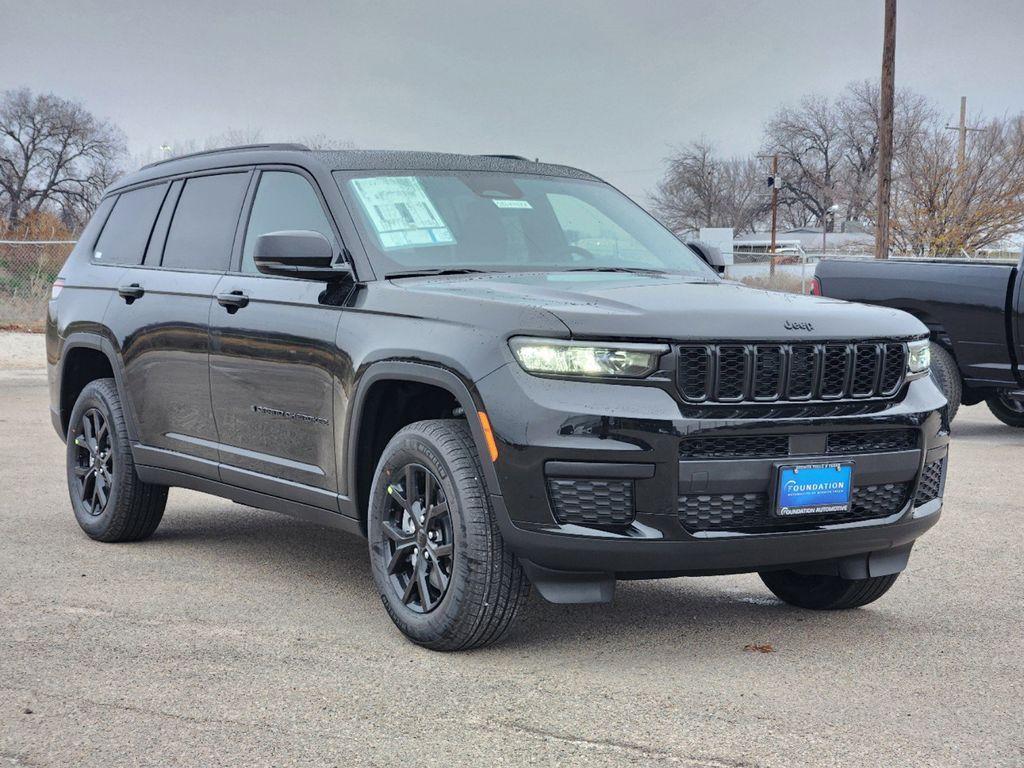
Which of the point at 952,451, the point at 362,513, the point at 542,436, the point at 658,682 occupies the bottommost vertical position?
the point at 952,451

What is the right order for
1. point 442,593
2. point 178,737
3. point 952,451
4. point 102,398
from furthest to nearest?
point 952,451 → point 102,398 → point 442,593 → point 178,737

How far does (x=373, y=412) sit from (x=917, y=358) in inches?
79.7

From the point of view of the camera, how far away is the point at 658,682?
15.0ft

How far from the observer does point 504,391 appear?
451cm

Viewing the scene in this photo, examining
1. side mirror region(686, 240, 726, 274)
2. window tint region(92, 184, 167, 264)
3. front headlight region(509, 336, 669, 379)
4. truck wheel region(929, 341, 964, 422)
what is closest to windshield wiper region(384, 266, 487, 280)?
front headlight region(509, 336, 669, 379)

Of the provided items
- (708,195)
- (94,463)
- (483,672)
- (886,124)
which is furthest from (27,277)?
(708,195)

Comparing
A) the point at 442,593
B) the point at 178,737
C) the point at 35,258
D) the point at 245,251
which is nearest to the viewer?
the point at 178,737

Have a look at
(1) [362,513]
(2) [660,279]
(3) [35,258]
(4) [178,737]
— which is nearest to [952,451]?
(2) [660,279]

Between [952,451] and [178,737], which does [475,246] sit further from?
[952,451]

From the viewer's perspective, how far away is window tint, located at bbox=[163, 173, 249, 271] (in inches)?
250

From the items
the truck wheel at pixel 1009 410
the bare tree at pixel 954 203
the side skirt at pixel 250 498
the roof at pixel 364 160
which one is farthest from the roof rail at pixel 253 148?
the bare tree at pixel 954 203

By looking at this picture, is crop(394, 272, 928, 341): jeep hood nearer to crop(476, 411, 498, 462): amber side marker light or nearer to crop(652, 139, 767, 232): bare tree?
crop(476, 411, 498, 462): amber side marker light

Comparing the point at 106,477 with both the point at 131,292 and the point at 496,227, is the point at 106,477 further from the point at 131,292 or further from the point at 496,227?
the point at 496,227

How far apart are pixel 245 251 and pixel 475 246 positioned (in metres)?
1.15
